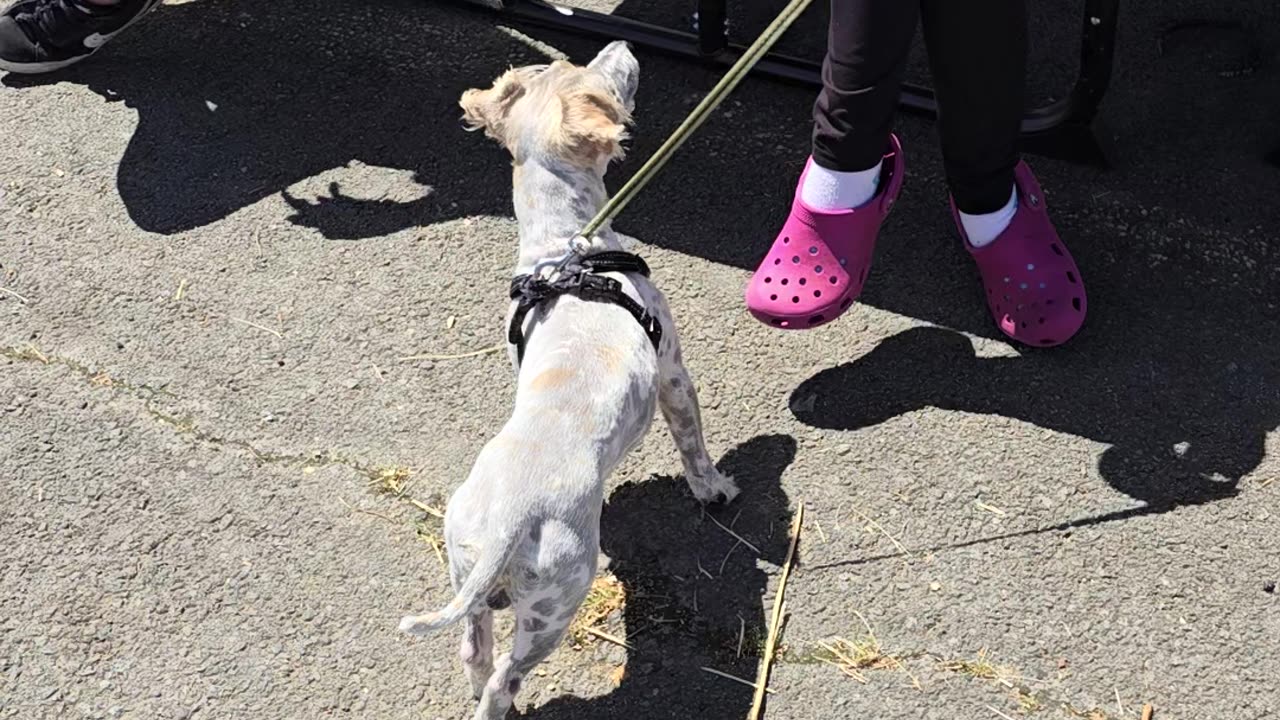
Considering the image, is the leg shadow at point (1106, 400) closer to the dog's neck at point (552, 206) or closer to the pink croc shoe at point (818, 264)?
the pink croc shoe at point (818, 264)

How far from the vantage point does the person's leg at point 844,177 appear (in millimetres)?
2998

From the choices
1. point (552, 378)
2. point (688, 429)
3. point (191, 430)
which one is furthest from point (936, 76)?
point (191, 430)

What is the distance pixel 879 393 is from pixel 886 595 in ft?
2.09

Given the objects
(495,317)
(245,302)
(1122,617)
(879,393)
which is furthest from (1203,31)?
(245,302)

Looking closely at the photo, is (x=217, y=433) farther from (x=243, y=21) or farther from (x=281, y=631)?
(x=243, y=21)

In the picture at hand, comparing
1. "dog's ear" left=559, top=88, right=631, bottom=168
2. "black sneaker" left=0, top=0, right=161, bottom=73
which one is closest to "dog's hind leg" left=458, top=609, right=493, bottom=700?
"dog's ear" left=559, top=88, right=631, bottom=168

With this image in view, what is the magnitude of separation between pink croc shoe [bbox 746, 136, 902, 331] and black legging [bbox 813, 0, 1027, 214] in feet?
→ 0.50

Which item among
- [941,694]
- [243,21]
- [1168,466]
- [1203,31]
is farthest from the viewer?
[243,21]

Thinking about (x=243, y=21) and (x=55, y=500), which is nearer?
(x=55, y=500)

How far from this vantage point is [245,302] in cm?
382

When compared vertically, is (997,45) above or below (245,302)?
above

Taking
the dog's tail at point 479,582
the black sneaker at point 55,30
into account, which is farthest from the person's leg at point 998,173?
the black sneaker at point 55,30

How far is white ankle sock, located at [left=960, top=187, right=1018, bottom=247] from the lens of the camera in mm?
3408

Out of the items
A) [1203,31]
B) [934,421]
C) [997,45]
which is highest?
[997,45]
